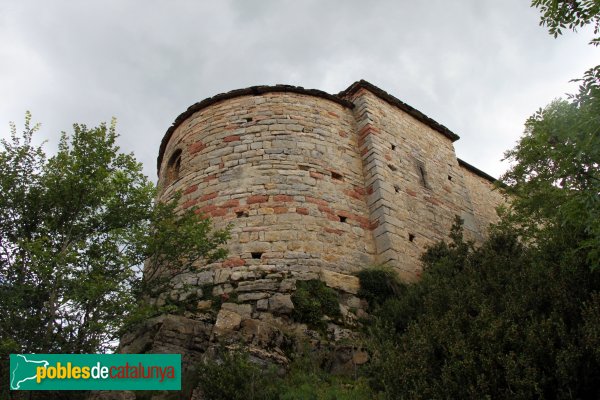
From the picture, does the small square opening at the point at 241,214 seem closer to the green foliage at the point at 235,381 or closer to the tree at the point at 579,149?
the green foliage at the point at 235,381

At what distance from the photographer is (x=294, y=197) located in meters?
9.43

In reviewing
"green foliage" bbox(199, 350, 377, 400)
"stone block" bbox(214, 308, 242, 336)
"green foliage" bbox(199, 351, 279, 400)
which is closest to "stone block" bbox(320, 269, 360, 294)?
"stone block" bbox(214, 308, 242, 336)

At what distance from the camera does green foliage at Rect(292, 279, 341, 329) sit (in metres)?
7.83

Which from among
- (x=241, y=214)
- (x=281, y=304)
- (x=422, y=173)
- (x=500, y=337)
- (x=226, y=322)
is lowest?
(x=500, y=337)

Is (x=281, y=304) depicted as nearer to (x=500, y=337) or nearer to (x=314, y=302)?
(x=314, y=302)

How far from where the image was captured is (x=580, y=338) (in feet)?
16.5

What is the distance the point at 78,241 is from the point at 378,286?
14.8 ft

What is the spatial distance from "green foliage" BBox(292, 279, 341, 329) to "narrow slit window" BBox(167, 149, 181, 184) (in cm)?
421

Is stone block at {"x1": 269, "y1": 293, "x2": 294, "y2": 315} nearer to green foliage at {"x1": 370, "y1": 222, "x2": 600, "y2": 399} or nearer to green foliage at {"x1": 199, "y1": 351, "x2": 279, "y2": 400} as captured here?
green foliage at {"x1": 370, "y1": 222, "x2": 600, "y2": 399}

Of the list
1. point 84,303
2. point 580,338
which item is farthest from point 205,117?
point 580,338

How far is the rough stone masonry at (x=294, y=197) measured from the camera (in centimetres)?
779

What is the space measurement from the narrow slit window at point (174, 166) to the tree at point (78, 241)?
349 centimetres

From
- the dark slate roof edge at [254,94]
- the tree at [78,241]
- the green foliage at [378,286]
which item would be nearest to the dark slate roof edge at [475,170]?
the dark slate roof edge at [254,94]

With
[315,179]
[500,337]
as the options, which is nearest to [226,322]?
[315,179]
